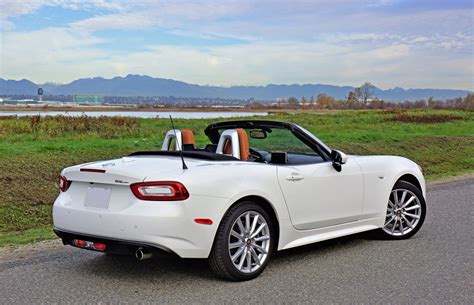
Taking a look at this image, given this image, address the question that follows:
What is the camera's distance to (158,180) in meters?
5.18

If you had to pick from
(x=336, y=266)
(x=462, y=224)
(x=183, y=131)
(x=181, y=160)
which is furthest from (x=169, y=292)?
(x=462, y=224)

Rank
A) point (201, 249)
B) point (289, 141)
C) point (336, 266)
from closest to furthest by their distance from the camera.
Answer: point (201, 249) → point (336, 266) → point (289, 141)

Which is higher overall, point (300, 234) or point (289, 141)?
point (289, 141)

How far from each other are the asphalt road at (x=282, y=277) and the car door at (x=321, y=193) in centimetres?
42

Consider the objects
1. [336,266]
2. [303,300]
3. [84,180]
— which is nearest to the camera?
[303,300]

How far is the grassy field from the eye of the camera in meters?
10.3

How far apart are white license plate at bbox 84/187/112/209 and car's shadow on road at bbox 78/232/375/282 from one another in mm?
653

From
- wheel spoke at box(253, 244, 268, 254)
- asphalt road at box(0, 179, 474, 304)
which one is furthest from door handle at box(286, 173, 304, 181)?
asphalt road at box(0, 179, 474, 304)

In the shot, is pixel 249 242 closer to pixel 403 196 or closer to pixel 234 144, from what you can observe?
pixel 234 144

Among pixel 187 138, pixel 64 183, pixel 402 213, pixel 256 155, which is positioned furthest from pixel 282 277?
pixel 402 213

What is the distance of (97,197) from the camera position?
213 inches

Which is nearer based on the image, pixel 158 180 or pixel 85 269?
pixel 158 180

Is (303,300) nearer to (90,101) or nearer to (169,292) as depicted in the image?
(169,292)

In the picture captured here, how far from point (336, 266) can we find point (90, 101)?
34.0 meters
